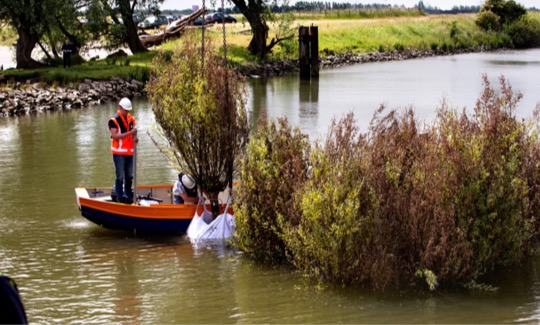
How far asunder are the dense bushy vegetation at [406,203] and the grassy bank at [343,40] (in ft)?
116

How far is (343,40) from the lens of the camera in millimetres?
82312

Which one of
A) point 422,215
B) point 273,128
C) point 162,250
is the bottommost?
point 162,250

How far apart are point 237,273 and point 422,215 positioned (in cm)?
345

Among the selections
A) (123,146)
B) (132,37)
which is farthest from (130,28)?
(123,146)

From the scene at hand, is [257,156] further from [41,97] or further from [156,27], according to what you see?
[156,27]

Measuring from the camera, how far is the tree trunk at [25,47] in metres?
51.3

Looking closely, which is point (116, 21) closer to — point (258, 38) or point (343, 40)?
point (258, 38)

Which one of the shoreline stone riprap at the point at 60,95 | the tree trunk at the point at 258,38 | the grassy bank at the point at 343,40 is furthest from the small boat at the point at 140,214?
the tree trunk at the point at 258,38

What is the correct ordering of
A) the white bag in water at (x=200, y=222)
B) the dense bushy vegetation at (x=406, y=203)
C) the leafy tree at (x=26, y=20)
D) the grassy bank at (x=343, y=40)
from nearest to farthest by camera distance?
the dense bushy vegetation at (x=406, y=203), the white bag in water at (x=200, y=222), the leafy tree at (x=26, y=20), the grassy bank at (x=343, y=40)

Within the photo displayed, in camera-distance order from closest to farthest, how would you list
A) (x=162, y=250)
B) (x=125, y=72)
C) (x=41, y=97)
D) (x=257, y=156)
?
(x=257, y=156), (x=162, y=250), (x=41, y=97), (x=125, y=72)

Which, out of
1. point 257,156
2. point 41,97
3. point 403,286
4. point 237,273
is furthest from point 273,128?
point 41,97

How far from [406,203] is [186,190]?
17.2ft

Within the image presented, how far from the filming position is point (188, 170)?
57.2 ft

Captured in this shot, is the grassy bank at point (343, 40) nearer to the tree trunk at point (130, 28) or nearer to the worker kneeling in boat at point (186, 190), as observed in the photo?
the tree trunk at point (130, 28)
